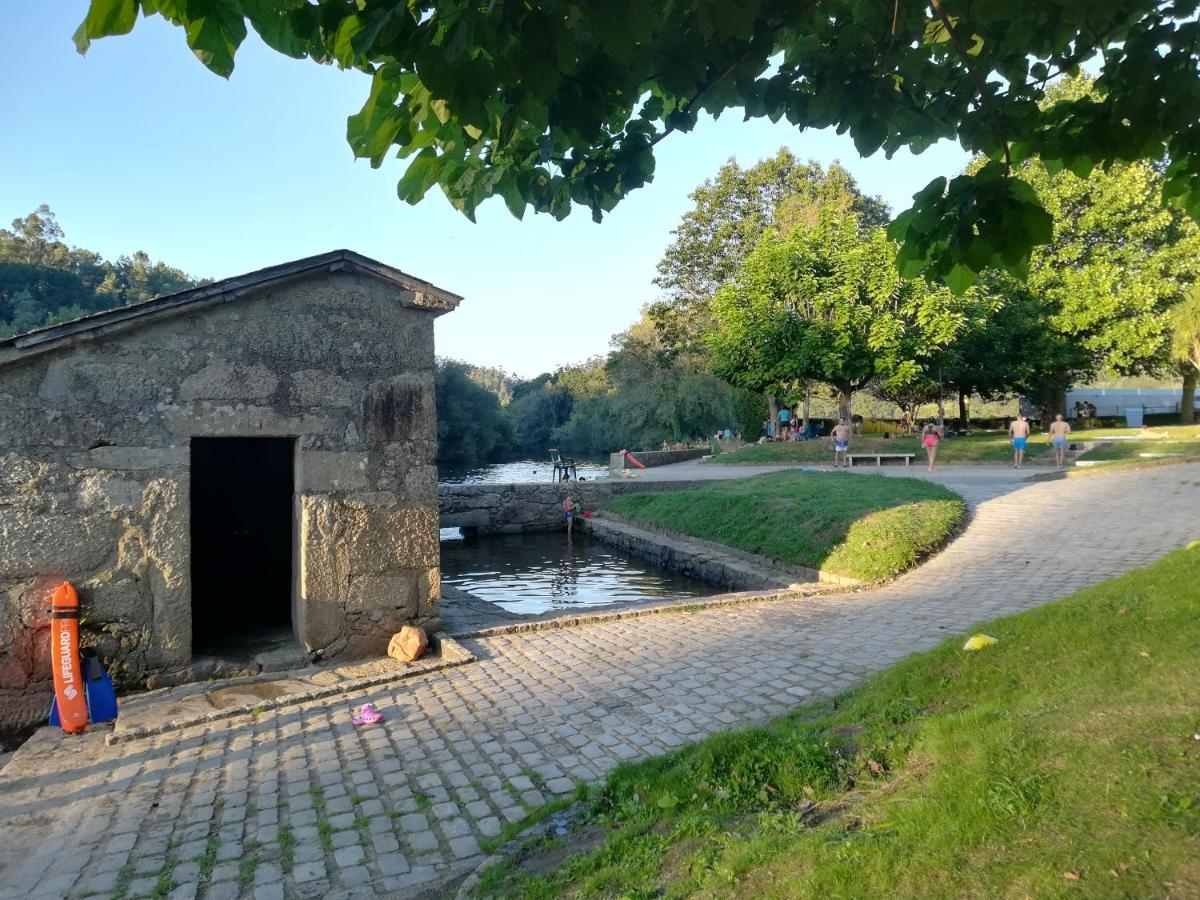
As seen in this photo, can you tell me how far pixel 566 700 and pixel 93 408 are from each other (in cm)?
430

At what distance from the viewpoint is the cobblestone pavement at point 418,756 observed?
360 centimetres

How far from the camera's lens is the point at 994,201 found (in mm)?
2729

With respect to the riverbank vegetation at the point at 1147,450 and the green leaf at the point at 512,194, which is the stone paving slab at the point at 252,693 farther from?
the riverbank vegetation at the point at 1147,450

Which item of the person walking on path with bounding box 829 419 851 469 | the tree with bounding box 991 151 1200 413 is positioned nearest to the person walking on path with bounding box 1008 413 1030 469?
the person walking on path with bounding box 829 419 851 469

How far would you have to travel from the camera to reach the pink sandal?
528 centimetres

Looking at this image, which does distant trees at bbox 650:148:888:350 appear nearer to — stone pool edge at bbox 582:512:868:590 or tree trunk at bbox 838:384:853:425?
tree trunk at bbox 838:384:853:425

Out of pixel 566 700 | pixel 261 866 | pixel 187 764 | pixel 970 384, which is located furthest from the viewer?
pixel 970 384

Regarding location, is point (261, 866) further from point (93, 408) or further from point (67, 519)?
point (93, 408)

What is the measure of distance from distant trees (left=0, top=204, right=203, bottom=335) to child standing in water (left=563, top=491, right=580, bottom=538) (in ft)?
107

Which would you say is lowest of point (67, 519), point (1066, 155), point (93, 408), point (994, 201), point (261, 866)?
point (261, 866)

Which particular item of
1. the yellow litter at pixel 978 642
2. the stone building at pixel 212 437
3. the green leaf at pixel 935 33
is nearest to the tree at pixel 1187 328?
the yellow litter at pixel 978 642

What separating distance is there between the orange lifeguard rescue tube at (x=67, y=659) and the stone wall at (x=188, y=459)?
0.19 metres

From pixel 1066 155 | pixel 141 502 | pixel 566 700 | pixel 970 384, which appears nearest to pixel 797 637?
pixel 566 700

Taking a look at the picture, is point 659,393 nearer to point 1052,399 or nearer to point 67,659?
point 1052,399
